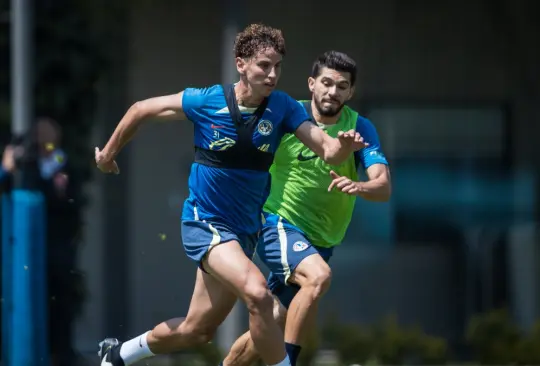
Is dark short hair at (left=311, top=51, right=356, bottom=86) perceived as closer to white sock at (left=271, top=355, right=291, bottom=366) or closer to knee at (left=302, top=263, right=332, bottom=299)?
knee at (left=302, top=263, right=332, bottom=299)

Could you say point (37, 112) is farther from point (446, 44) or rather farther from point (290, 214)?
point (290, 214)

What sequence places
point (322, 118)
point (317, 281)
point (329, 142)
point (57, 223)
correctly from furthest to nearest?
point (57, 223)
point (322, 118)
point (317, 281)
point (329, 142)

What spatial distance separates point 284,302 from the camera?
7.32 m

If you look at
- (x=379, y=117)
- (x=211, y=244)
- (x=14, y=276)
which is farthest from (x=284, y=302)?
(x=379, y=117)

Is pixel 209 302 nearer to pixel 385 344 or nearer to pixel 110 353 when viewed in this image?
pixel 110 353

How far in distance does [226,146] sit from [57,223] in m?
4.78

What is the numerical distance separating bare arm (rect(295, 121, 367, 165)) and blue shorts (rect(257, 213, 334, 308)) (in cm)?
70

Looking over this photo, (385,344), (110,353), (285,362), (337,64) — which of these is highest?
(337,64)

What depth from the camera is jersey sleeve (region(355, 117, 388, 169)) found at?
7023mm

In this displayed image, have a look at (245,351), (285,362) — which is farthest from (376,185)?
(245,351)

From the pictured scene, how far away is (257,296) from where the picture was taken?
6.25 metres

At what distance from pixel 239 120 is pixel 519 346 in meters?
5.92

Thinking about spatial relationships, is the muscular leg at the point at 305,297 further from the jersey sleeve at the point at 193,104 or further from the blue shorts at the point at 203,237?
the jersey sleeve at the point at 193,104

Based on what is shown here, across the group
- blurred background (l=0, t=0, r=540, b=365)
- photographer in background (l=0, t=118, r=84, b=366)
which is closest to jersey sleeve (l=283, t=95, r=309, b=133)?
photographer in background (l=0, t=118, r=84, b=366)
